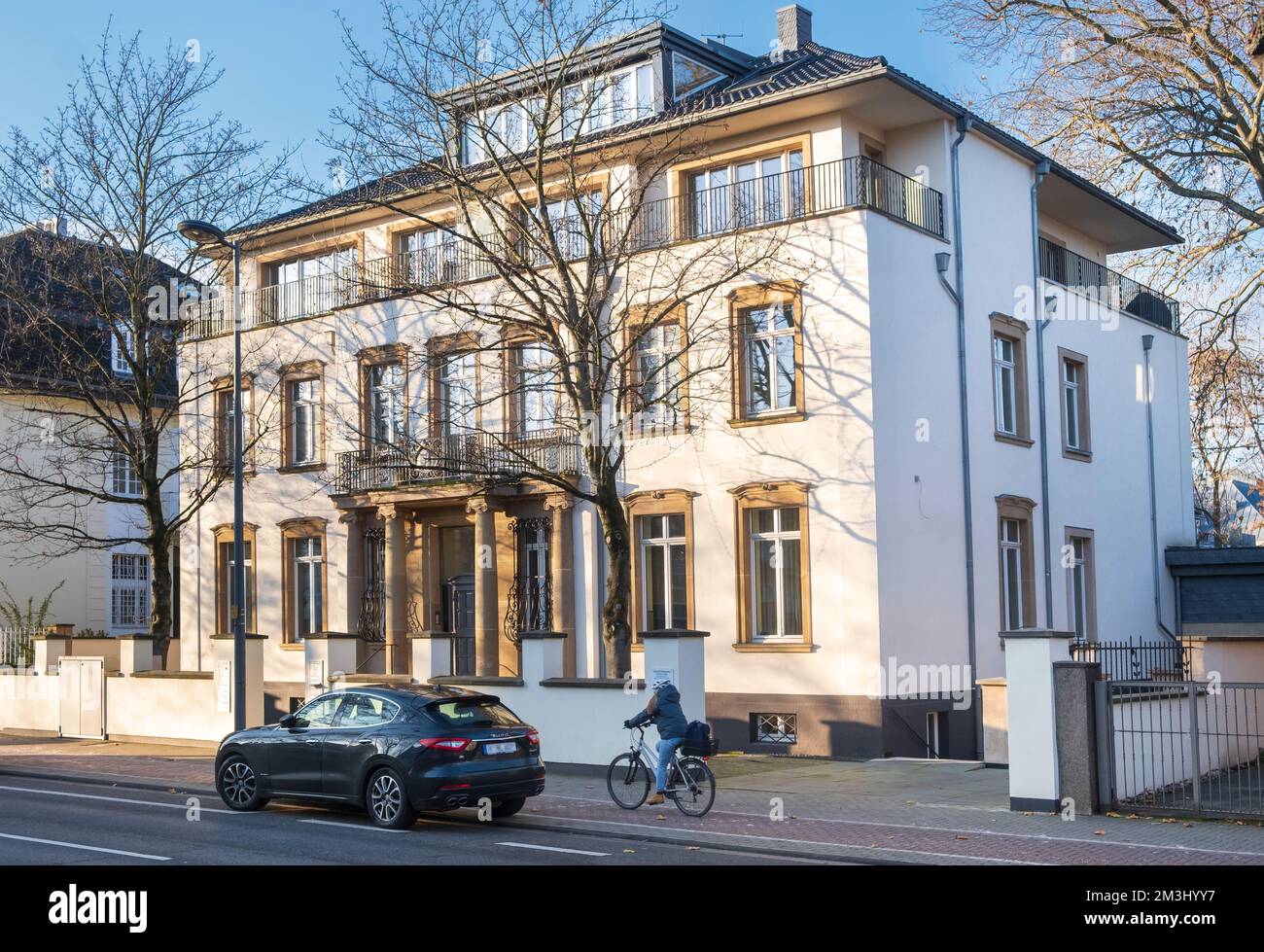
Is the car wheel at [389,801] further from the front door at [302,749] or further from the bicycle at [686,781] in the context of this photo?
the bicycle at [686,781]

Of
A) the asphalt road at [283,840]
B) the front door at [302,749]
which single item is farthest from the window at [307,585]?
the front door at [302,749]

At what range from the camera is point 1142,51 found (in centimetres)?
1912

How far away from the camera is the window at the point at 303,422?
1258 inches

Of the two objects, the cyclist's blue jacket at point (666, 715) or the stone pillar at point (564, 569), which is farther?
the stone pillar at point (564, 569)

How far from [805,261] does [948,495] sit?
16.1ft

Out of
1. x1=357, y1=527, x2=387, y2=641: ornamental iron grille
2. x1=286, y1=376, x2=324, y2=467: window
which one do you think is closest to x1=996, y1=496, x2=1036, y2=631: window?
x1=357, y1=527, x2=387, y2=641: ornamental iron grille

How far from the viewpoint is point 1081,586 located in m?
29.4

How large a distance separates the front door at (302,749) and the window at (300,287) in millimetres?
16717

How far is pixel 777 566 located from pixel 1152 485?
1338 centimetres

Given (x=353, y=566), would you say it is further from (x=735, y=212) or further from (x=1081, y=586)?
(x=1081, y=586)

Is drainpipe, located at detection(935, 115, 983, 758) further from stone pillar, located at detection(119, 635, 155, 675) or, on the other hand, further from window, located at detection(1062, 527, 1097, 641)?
stone pillar, located at detection(119, 635, 155, 675)

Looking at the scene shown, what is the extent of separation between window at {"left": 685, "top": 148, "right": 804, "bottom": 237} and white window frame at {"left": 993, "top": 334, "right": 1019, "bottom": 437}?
5.42m

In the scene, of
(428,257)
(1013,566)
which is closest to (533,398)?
(428,257)
